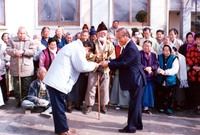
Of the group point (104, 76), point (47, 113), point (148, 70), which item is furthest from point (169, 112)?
point (47, 113)

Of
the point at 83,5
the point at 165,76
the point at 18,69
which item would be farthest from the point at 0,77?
the point at 83,5

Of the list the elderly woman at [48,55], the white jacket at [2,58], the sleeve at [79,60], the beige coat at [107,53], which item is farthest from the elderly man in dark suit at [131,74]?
the white jacket at [2,58]

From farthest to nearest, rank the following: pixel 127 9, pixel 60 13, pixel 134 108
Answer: pixel 127 9 → pixel 60 13 → pixel 134 108

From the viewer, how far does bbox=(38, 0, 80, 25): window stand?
1365cm

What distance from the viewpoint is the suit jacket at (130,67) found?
5926 mm

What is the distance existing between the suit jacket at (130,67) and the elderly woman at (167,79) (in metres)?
1.37

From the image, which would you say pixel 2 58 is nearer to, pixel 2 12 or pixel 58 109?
pixel 58 109

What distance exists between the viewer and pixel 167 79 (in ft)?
24.1

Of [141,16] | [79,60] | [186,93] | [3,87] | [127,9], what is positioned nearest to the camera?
[79,60]

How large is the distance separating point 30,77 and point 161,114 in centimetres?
313

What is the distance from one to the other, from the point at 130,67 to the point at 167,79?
1.66 m

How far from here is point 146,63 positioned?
736cm

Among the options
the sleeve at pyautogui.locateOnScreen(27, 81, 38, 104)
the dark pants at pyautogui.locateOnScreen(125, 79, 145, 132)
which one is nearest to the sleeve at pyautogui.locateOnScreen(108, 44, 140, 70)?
the dark pants at pyautogui.locateOnScreen(125, 79, 145, 132)

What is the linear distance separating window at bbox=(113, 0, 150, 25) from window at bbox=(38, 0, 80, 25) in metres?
1.63
